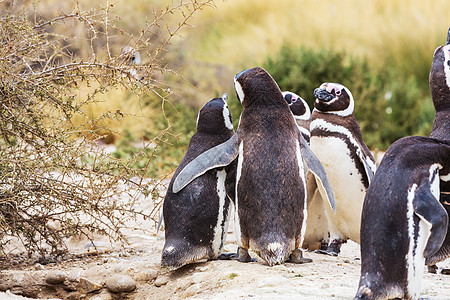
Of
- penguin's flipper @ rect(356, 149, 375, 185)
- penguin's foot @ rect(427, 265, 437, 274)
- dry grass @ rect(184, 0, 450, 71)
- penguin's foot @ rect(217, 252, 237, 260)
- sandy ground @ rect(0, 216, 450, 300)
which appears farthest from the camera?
dry grass @ rect(184, 0, 450, 71)

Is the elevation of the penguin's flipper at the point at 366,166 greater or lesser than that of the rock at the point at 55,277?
greater

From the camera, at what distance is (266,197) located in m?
3.82

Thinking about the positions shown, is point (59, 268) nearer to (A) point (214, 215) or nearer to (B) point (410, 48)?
(A) point (214, 215)

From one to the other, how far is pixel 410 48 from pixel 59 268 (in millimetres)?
9210

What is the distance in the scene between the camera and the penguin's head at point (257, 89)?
4.03 m

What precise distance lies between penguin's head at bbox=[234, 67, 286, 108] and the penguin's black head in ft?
0.72

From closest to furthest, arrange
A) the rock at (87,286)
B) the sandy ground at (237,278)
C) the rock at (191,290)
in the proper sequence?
the sandy ground at (237,278) → the rock at (191,290) → the rock at (87,286)

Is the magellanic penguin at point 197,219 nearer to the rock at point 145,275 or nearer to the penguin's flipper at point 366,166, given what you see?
the rock at point 145,275

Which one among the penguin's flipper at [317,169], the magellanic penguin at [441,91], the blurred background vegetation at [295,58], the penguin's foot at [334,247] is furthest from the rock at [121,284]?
the blurred background vegetation at [295,58]

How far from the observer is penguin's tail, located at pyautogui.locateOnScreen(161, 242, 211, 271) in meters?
3.92

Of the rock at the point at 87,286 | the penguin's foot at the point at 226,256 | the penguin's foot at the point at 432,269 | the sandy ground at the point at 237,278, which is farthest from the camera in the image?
the penguin's foot at the point at 432,269

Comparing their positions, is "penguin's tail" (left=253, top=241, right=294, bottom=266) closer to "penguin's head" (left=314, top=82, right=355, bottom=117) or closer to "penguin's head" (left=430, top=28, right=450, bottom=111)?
"penguin's head" (left=430, top=28, right=450, bottom=111)

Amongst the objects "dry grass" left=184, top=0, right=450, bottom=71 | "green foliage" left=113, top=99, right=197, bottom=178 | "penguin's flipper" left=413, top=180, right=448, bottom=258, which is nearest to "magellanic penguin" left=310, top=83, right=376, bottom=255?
"penguin's flipper" left=413, top=180, right=448, bottom=258

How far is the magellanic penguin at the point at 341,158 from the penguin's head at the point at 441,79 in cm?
79
